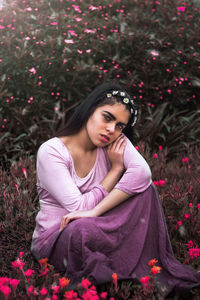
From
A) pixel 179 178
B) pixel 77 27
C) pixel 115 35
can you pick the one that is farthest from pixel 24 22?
pixel 179 178

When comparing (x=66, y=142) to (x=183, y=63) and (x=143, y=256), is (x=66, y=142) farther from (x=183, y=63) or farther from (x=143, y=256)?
(x=183, y=63)

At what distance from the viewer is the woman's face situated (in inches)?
85.4

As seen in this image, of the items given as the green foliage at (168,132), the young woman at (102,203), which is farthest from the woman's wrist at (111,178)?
the green foliage at (168,132)

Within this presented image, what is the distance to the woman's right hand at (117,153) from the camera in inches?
89.0

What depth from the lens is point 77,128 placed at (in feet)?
7.49

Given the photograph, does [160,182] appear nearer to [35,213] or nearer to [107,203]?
[107,203]

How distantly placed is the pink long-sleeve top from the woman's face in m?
0.17

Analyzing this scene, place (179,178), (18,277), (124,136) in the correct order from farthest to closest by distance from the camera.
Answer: (179,178), (124,136), (18,277)

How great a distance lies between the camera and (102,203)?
6.92 ft

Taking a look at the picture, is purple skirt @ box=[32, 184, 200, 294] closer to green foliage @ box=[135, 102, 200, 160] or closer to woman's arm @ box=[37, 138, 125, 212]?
woman's arm @ box=[37, 138, 125, 212]

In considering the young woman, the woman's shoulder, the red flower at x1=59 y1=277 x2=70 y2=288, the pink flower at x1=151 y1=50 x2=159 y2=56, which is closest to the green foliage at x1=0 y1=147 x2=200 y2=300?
the young woman

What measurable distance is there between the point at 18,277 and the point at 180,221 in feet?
4.03

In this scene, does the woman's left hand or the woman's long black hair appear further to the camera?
the woman's long black hair

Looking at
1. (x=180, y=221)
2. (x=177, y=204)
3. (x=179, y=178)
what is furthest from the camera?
(x=179, y=178)
